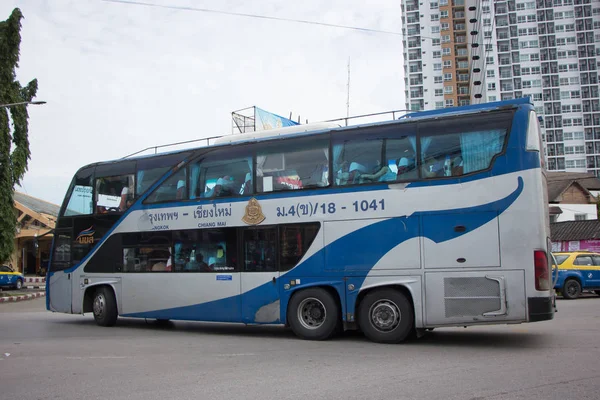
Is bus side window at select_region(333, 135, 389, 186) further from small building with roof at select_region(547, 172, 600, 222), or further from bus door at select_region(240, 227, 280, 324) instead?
small building with roof at select_region(547, 172, 600, 222)

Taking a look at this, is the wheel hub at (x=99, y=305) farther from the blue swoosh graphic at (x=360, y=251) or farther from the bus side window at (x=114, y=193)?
the blue swoosh graphic at (x=360, y=251)

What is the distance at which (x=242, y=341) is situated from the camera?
1139cm

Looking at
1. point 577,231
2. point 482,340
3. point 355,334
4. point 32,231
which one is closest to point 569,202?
point 577,231

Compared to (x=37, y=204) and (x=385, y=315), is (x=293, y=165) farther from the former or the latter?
(x=37, y=204)

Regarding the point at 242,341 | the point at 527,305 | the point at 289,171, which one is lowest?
the point at 242,341

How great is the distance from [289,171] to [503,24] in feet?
308

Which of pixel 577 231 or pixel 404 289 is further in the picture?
pixel 577 231

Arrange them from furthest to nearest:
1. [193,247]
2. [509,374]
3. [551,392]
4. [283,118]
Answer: [283,118]
[193,247]
[509,374]
[551,392]

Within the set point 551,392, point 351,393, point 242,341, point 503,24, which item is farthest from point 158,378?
point 503,24

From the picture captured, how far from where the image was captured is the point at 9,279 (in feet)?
111

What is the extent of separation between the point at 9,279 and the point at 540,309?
32280 millimetres

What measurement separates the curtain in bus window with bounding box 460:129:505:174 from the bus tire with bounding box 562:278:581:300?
14.5 meters

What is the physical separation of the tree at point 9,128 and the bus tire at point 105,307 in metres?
19.6

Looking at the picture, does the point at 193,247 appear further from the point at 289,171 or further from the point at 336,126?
the point at 336,126
